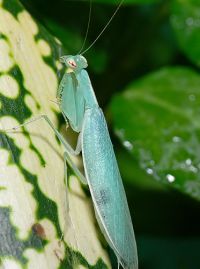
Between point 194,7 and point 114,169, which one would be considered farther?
point 194,7

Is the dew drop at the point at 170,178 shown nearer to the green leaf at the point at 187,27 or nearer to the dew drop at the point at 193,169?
the dew drop at the point at 193,169

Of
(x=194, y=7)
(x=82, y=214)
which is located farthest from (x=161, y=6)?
(x=82, y=214)

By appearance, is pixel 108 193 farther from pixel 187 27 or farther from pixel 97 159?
pixel 187 27

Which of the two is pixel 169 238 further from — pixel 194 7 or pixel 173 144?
pixel 194 7

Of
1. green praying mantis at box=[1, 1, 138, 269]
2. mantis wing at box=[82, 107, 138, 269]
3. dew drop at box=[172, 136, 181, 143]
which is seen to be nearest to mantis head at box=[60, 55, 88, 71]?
green praying mantis at box=[1, 1, 138, 269]

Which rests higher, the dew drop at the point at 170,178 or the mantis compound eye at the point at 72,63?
the mantis compound eye at the point at 72,63

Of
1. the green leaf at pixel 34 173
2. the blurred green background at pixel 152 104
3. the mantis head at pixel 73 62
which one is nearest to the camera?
the green leaf at pixel 34 173

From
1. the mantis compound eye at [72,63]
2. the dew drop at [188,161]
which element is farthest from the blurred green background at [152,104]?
the mantis compound eye at [72,63]
